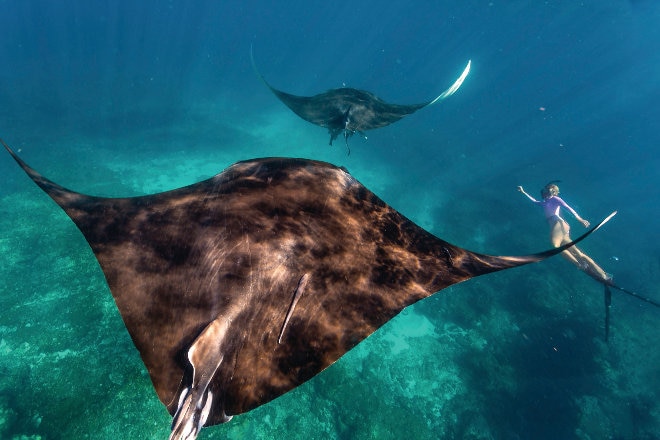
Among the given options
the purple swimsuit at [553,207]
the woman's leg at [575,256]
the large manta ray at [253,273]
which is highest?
the purple swimsuit at [553,207]

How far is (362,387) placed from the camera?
10695mm

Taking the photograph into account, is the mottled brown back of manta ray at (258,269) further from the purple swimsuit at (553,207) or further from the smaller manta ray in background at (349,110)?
the purple swimsuit at (553,207)

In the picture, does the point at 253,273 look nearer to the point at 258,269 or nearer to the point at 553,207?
the point at 258,269

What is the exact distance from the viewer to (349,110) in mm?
9562

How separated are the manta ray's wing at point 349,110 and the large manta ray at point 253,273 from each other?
6.82 m

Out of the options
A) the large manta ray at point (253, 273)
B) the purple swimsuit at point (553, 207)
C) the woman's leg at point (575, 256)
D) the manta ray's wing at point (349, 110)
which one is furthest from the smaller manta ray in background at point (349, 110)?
the large manta ray at point (253, 273)

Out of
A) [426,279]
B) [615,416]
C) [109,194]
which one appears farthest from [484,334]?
[109,194]

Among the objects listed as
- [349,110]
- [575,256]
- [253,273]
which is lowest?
[253,273]

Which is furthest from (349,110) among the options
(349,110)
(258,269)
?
(258,269)

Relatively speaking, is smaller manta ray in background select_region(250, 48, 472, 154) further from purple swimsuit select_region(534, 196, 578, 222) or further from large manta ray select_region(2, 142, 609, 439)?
large manta ray select_region(2, 142, 609, 439)

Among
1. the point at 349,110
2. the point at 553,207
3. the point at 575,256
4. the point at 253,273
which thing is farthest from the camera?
the point at 553,207

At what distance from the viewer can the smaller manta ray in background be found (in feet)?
31.1

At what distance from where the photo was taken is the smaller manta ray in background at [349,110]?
948cm

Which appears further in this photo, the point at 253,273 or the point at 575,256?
the point at 575,256
